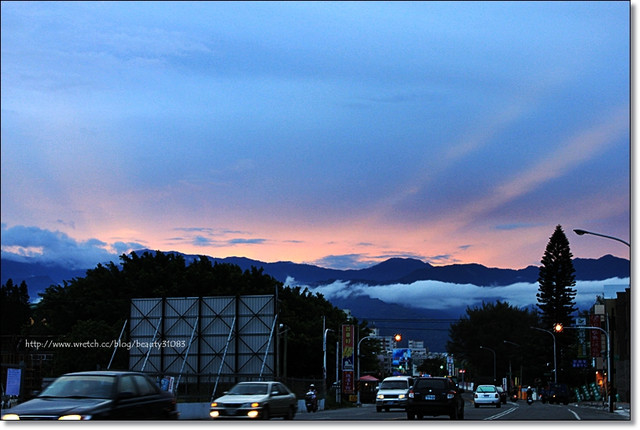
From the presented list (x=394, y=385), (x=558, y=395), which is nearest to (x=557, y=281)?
(x=558, y=395)

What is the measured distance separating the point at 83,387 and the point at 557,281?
99.9 meters

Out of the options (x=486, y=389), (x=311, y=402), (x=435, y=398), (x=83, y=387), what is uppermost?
(x=83, y=387)

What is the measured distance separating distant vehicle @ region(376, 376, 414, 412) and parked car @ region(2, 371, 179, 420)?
2715cm

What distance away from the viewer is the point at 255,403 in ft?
87.5

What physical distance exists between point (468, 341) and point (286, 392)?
422 feet

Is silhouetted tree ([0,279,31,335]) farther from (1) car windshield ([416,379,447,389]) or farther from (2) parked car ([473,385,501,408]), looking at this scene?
(1) car windshield ([416,379,447,389])

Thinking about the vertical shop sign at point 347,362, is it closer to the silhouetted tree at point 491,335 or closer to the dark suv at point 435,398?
the dark suv at point 435,398

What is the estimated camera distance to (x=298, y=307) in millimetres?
98000

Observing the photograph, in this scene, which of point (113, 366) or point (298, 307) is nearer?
point (113, 366)

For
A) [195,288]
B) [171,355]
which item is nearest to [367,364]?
[195,288]

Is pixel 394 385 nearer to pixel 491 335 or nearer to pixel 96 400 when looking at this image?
pixel 96 400

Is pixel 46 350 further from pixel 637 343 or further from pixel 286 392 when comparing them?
pixel 637 343

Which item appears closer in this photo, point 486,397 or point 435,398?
point 435,398

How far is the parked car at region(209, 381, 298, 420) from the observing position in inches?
1045
